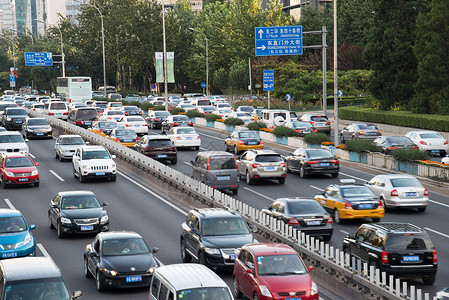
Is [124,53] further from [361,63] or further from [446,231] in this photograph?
[446,231]

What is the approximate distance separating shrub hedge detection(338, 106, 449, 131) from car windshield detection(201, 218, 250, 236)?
37.9 m

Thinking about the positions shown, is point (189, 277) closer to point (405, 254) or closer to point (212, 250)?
point (212, 250)

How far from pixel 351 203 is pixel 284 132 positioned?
2482cm

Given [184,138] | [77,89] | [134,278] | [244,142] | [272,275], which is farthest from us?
[77,89]

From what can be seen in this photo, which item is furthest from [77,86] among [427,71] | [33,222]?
[33,222]

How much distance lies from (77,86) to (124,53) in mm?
39520

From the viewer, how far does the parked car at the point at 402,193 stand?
96.0 feet

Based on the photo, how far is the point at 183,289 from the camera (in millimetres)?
14219

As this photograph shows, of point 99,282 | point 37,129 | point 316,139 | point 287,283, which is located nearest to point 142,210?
point 99,282

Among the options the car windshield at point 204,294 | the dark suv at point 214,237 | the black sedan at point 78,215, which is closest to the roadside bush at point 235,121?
the black sedan at point 78,215

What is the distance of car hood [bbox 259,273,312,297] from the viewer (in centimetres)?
1642

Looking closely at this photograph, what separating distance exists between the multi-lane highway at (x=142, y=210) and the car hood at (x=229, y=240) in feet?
2.90

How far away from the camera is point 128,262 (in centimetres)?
1916

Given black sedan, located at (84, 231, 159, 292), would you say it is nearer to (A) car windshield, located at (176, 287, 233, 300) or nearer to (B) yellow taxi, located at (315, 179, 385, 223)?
(A) car windshield, located at (176, 287, 233, 300)
